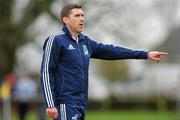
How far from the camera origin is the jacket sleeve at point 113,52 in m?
10.7

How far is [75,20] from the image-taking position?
10203 mm

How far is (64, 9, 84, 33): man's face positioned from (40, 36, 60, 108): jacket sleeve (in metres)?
0.28

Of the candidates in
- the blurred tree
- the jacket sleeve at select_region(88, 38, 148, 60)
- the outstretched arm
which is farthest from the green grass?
the outstretched arm

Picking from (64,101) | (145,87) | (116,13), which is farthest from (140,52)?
(145,87)

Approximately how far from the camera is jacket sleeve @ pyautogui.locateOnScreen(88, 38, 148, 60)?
1070 centimetres

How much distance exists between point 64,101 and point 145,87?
45747 mm

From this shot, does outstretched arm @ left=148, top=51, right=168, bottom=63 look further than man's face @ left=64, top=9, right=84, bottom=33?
Yes

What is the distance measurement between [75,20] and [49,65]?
652 millimetres

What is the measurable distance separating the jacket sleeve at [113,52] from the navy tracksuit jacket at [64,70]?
1.31 ft

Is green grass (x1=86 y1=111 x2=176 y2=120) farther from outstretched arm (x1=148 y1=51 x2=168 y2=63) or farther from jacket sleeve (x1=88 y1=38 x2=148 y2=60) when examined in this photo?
outstretched arm (x1=148 y1=51 x2=168 y2=63)

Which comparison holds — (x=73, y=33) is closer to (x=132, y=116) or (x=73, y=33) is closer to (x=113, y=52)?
(x=113, y=52)

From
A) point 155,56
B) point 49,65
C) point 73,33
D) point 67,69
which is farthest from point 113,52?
point 49,65

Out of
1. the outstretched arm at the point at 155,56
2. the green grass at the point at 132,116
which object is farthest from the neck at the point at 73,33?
the green grass at the point at 132,116

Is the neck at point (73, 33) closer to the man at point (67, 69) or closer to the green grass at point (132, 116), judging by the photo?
the man at point (67, 69)
